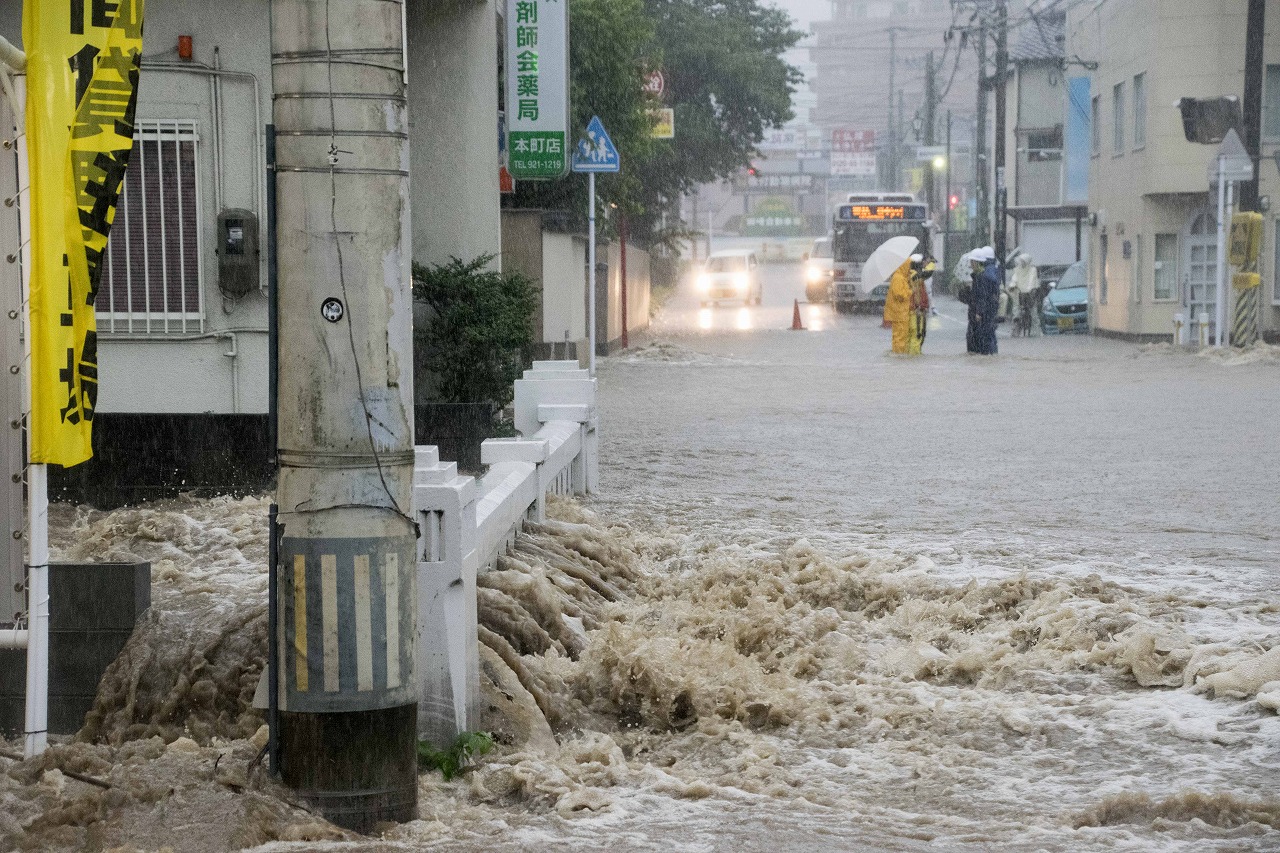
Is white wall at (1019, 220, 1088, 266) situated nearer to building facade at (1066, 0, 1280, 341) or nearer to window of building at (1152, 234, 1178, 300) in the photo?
building facade at (1066, 0, 1280, 341)

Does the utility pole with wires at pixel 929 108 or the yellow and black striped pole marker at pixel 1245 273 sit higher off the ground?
the utility pole with wires at pixel 929 108

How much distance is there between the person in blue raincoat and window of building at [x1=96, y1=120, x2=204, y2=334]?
64.0 feet

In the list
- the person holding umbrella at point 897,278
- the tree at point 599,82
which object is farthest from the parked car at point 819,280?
the tree at point 599,82

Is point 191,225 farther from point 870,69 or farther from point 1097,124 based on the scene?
point 870,69

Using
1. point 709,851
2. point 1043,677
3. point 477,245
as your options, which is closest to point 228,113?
point 477,245

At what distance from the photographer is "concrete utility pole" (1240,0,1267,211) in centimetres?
3020

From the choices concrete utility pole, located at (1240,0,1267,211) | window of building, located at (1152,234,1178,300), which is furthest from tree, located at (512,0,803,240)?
concrete utility pole, located at (1240,0,1267,211)

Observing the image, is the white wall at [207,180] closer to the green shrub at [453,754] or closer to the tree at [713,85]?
the green shrub at [453,754]

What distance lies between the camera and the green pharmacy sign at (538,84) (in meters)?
16.0

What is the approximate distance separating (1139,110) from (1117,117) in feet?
7.35

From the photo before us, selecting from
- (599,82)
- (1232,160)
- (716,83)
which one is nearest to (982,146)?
(716,83)

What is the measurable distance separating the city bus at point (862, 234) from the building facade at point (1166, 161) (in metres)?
11.7

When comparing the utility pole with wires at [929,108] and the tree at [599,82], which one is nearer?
the tree at [599,82]

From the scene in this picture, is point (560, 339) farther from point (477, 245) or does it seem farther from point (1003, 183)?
point (1003, 183)
